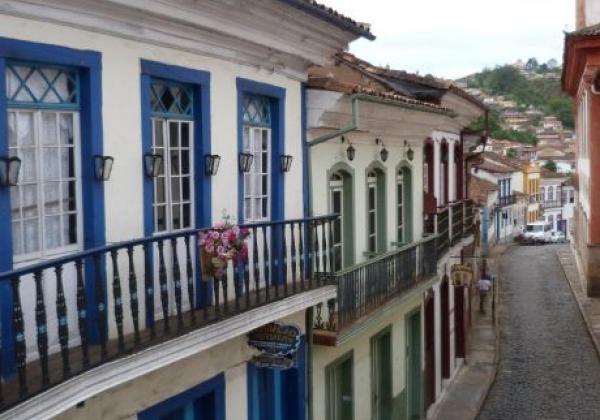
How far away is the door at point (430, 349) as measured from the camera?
17109 millimetres

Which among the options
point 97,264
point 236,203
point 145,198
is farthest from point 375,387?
point 97,264

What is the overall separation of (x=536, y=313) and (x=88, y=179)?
23.5 meters

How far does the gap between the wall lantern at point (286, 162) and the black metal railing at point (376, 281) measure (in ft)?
4.59

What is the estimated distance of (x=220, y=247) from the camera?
710 cm

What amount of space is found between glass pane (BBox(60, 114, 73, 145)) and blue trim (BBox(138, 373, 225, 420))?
246 centimetres

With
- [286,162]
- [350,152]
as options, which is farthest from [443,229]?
[286,162]

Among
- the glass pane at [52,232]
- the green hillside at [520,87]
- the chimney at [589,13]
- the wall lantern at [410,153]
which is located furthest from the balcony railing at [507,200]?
the green hillside at [520,87]

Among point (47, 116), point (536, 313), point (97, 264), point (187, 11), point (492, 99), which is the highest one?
point (492, 99)

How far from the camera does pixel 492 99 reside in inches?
7013

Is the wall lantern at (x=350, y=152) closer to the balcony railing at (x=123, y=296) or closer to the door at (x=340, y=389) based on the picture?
the balcony railing at (x=123, y=296)

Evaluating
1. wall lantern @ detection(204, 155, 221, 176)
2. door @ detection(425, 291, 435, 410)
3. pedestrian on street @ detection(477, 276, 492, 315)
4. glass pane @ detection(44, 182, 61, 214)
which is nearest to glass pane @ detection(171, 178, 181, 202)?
wall lantern @ detection(204, 155, 221, 176)

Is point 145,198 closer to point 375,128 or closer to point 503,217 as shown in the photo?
point 375,128

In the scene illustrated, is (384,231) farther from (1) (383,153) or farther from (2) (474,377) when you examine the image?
(2) (474,377)

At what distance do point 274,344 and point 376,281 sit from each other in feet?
10.6
